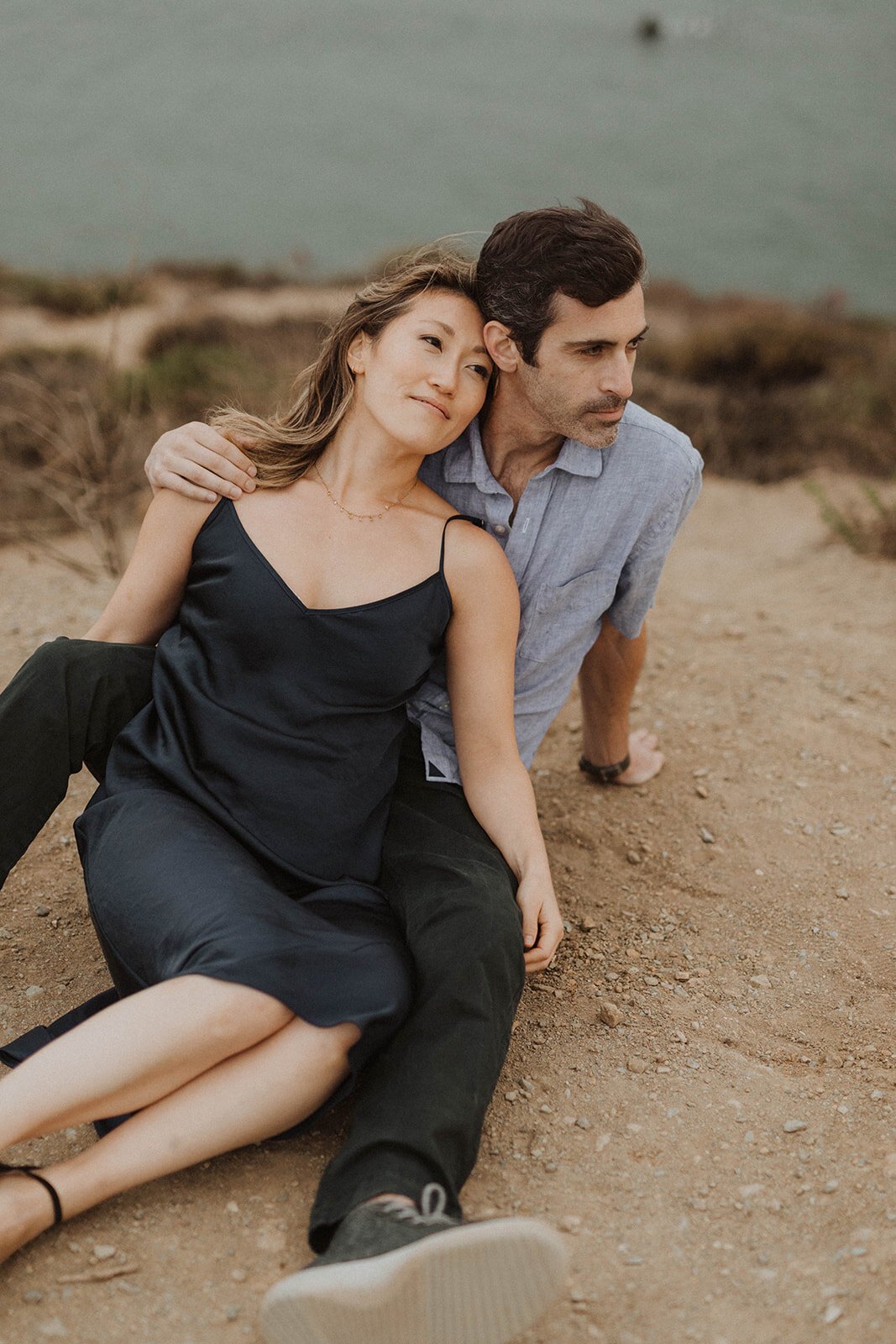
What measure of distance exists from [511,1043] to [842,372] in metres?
7.51

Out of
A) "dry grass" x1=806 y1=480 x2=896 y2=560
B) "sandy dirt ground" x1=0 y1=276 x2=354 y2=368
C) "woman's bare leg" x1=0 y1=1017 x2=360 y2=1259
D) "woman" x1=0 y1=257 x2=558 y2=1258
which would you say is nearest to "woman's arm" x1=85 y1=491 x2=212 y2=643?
"woman" x1=0 y1=257 x2=558 y2=1258

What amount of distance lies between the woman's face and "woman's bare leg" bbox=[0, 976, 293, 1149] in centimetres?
115

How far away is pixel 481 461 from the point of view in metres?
2.49

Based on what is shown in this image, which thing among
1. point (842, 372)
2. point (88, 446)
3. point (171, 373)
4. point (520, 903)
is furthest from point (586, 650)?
point (842, 372)

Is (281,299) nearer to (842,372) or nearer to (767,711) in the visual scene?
(842,372)

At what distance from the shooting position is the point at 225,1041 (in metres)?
1.72

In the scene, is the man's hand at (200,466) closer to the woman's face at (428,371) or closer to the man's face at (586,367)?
the woman's face at (428,371)

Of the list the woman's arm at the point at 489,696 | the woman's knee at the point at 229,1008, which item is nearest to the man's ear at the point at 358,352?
the woman's arm at the point at 489,696

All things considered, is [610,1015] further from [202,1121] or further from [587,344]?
[587,344]

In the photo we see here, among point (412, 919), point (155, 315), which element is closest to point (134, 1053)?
point (412, 919)

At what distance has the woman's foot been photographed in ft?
5.38

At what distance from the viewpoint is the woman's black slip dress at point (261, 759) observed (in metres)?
1.97

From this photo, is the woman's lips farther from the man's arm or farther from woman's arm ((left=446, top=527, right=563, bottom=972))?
the man's arm

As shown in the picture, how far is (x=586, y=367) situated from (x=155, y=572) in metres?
1.01
